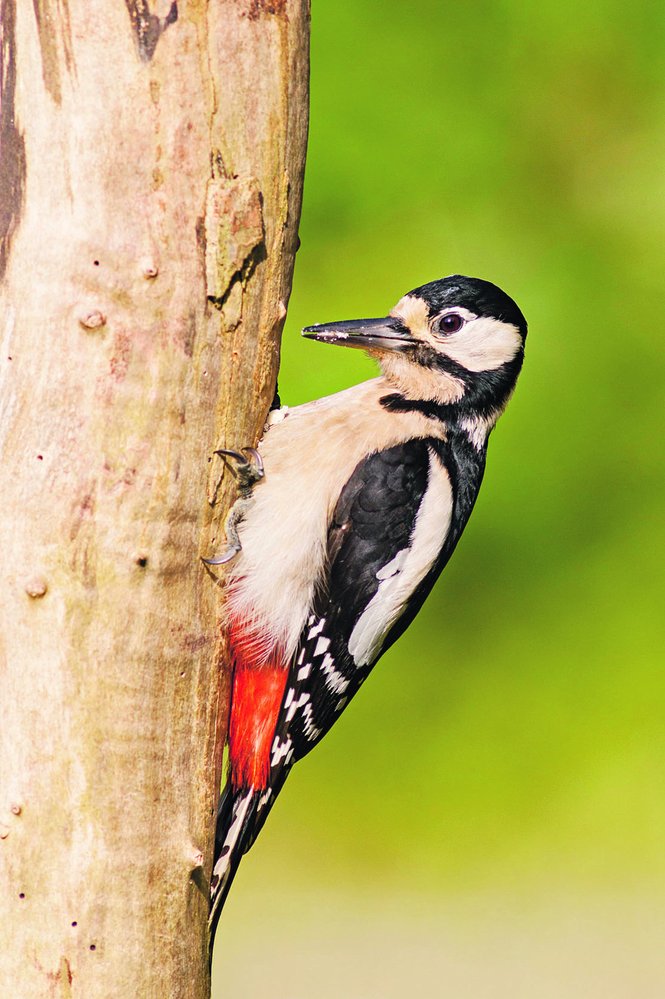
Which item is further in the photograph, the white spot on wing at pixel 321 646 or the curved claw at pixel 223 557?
the white spot on wing at pixel 321 646

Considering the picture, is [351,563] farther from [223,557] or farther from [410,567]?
[223,557]

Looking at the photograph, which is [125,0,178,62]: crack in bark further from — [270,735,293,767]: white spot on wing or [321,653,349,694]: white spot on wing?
[270,735,293,767]: white spot on wing

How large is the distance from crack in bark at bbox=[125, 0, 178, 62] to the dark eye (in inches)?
39.5

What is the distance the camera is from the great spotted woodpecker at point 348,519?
2.08 m

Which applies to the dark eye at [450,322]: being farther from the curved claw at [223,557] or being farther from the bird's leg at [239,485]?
the curved claw at [223,557]

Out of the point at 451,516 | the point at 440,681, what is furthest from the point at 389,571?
the point at 440,681

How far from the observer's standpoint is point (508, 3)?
14.1 feet

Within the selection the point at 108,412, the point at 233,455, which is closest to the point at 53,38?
the point at 108,412

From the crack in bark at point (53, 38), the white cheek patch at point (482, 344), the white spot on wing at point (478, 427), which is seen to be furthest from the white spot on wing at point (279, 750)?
the crack in bark at point (53, 38)

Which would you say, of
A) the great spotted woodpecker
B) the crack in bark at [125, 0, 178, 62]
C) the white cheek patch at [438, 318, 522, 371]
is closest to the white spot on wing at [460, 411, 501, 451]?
the great spotted woodpecker

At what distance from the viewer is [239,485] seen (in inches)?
74.9

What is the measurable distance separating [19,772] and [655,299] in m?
3.47

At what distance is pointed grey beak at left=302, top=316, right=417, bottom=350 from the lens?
2379 millimetres

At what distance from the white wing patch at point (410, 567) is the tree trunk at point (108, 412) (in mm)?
657
